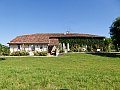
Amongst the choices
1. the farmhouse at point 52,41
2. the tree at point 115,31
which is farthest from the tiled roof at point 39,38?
the tree at point 115,31

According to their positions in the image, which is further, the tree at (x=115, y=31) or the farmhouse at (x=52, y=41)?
the farmhouse at (x=52, y=41)

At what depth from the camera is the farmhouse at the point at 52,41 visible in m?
57.3

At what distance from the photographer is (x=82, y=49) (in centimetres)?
6069

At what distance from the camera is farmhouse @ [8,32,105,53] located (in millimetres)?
57281

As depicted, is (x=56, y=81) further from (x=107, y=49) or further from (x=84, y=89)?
(x=107, y=49)

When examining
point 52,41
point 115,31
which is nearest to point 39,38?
point 52,41

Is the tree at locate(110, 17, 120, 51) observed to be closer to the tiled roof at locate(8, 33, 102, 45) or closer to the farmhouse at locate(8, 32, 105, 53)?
the farmhouse at locate(8, 32, 105, 53)

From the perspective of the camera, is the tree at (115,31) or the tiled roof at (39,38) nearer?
the tree at (115,31)

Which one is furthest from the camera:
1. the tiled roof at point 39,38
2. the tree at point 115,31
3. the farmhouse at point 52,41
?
the tiled roof at point 39,38

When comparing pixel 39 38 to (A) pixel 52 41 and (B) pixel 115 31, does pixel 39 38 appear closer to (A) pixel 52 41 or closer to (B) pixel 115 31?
(A) pixel 52 41

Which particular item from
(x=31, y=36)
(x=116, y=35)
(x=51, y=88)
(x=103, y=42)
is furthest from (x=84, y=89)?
(x=103, y=42)

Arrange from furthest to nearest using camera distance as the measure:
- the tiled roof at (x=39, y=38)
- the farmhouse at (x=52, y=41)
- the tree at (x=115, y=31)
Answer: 1. the tiled roof at (x=39, y=38)
2. the farmhouse at (x=52, y=41)
3. the tree at (x=115, y=31)

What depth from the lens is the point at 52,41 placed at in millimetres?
60375

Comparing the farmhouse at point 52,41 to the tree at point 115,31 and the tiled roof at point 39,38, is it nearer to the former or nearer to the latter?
the tiled roof at point 39,38
